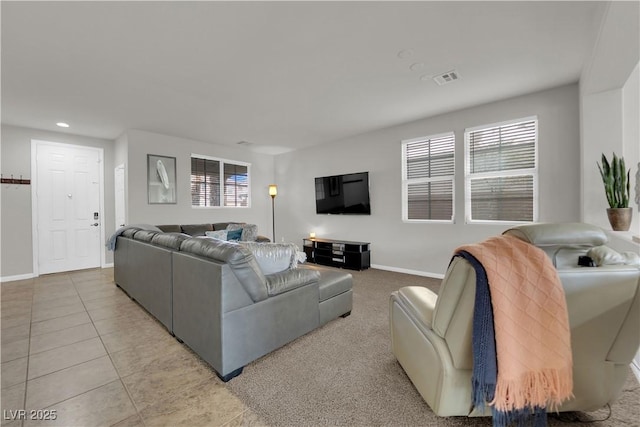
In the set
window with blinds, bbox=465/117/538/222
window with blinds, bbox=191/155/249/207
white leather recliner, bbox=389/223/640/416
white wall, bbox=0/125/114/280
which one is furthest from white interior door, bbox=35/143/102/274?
window with blinds, bbox=465/117/538/222

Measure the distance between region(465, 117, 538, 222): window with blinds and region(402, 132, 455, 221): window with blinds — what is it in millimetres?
277

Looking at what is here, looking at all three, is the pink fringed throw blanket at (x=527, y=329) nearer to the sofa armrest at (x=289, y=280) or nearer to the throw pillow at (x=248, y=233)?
the sofa armrest at (x=289, y=280)

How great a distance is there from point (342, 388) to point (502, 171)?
141 inches

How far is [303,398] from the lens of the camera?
1.62m

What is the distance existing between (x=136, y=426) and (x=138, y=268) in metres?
1.99

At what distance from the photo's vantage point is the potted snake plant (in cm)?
241

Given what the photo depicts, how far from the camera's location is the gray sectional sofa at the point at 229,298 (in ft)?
5.88

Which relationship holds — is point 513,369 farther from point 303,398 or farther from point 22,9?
point 22,9

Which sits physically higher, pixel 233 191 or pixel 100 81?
pixel 100 81

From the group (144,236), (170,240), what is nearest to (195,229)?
(144,236)

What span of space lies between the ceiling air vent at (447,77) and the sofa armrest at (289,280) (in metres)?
2.55

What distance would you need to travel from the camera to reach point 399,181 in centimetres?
476

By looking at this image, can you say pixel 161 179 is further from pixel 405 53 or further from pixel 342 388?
pixel 342 388

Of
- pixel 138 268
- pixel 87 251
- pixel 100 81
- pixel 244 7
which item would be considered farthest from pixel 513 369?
pixel 87 251
